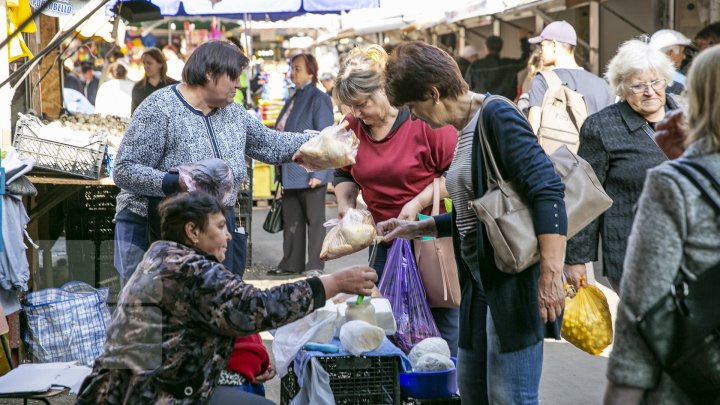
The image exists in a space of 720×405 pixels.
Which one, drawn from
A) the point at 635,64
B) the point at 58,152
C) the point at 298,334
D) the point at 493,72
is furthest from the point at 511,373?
the point at 493,72

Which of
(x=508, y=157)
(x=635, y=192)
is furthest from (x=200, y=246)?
(x=635, y=192)

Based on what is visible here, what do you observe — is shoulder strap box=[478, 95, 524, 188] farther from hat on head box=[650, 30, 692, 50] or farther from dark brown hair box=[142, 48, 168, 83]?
dark brown hair box=[142, 48, 168, 83]

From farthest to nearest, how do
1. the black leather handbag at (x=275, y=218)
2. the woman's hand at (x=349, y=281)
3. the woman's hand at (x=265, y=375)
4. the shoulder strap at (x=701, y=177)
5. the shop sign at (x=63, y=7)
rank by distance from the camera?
the black leather handbag at (x=275, y=218) < the shop sign at (x=63, y=7) < the woman's hand at (x=265, y=375) < the woman's hand at (x=349, y=281) < the shoulder strap at (x=701, y=177)

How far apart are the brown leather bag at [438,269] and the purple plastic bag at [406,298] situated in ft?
0.14

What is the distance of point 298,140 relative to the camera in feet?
15.8

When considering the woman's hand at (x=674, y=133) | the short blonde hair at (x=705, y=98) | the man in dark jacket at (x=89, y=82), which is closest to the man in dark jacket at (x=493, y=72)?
the man in dark jacket at (x=89, y=82)

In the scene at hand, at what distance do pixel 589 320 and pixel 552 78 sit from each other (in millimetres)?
3773

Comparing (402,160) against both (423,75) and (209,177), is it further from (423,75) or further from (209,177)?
(423,75)

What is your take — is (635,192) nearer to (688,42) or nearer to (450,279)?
(450,279)

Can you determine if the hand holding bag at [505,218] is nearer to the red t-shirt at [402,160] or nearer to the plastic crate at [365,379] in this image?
the plastic crate at [365,379]

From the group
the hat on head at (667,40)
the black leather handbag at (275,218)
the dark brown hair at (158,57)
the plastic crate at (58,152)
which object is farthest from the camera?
the dark brown hair at (158,57)

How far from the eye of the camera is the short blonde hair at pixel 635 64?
4691mm

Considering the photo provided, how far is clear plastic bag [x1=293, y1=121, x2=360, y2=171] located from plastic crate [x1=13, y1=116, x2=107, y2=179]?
2377 millimetres

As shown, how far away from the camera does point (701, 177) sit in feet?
7.02
